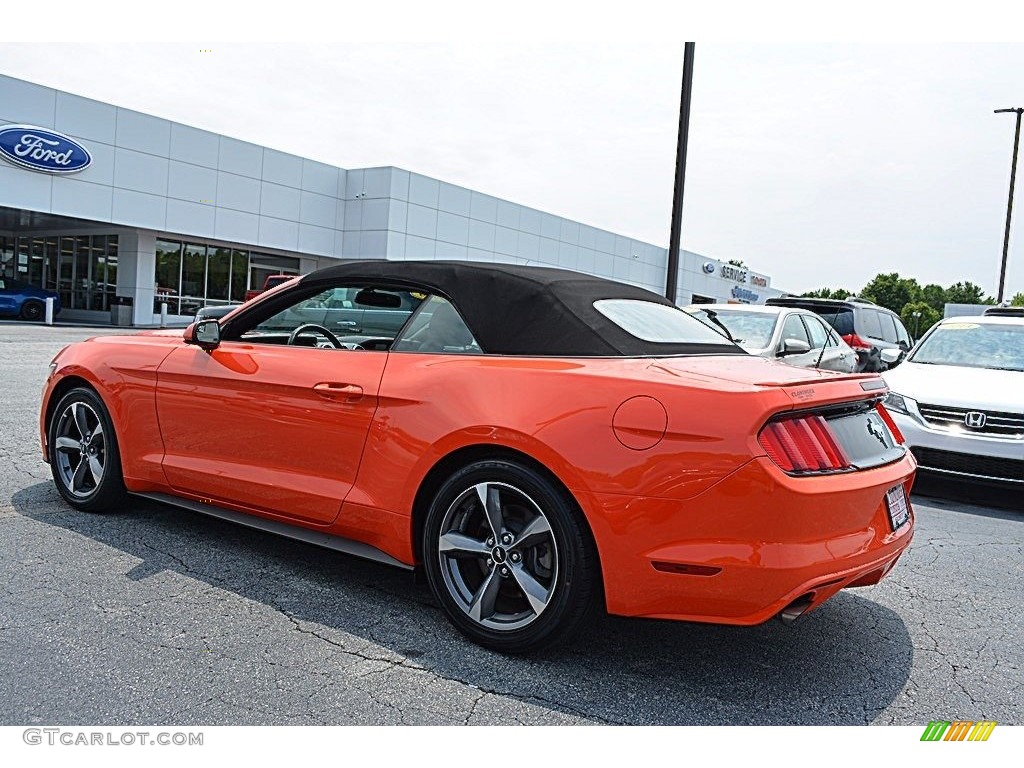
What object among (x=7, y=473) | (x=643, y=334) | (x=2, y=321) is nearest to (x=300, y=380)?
(x=643, y=334)

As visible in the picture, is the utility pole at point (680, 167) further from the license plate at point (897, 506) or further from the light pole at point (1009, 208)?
the light pole at point (1009, 208)

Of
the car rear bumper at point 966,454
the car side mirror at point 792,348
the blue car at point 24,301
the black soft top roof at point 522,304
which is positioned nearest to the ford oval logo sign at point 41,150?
the blue car at point 24,301

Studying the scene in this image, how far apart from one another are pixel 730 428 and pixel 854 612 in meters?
1.64

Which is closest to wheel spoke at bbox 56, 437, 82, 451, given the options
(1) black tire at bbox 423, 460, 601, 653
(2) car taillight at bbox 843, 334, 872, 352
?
(1) black tire at bbox 423, 460, 601, 653

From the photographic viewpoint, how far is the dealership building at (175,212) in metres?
25.4

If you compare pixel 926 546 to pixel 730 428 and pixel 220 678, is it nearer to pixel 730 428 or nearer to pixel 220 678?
pixel 730 428

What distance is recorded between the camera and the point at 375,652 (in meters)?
3.12

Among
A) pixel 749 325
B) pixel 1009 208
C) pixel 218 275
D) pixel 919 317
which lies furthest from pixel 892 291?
pixel 749 325

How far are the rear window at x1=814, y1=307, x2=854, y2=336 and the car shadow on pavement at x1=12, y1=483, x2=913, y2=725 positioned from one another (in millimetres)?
10338

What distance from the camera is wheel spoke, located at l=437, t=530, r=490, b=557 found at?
3.18 meters

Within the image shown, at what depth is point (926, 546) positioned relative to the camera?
510cm

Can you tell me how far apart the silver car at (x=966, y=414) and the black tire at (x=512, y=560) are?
4.51 metres

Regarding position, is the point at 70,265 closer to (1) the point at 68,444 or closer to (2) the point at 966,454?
(1) the point at 68,444

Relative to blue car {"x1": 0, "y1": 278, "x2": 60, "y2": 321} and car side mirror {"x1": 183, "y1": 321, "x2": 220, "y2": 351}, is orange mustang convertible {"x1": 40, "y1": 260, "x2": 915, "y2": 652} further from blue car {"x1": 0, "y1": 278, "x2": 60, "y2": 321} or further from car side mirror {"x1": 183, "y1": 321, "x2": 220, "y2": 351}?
blue car {"x1": 0, "y1": 278, "x2": 60, "y2": 321}
